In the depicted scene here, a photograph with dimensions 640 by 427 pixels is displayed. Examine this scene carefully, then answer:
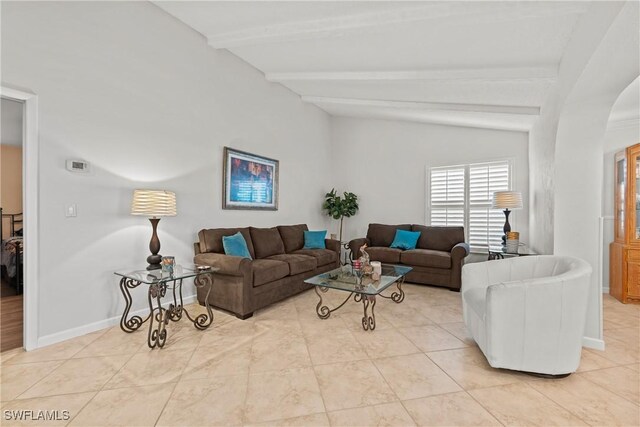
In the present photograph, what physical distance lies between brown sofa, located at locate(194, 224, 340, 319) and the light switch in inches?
47.7

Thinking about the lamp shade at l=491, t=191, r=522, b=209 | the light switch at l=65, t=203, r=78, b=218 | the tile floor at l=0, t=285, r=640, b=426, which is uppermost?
the lamp shade at l=491, t=191, r=522, b=209

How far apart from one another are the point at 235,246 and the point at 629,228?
4782mm

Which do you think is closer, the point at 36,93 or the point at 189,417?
the point at 189,417

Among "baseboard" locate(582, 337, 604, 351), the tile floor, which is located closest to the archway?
"baseboard" locate(582, 337, 604, 351)

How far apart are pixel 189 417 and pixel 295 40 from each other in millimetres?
3495

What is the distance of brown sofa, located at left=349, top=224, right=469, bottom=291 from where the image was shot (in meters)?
4.35

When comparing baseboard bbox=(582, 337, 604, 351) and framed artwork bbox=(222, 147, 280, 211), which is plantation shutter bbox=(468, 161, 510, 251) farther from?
framed artwork bbox=(222, 147, 280, 211)

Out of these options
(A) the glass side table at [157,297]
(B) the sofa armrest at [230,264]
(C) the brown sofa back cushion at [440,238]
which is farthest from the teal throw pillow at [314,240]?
(A) the glass side table at [157,297]

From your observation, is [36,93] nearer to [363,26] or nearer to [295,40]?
[295,40]

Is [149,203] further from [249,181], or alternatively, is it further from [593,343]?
[593,343]

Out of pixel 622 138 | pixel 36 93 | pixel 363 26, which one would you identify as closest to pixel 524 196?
pixel 622 138

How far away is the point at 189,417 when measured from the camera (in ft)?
5.39

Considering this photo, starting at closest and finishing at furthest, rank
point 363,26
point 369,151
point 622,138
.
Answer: point 363,26 → point 622,138 → point 369,151

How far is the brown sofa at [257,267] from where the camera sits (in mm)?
3123
